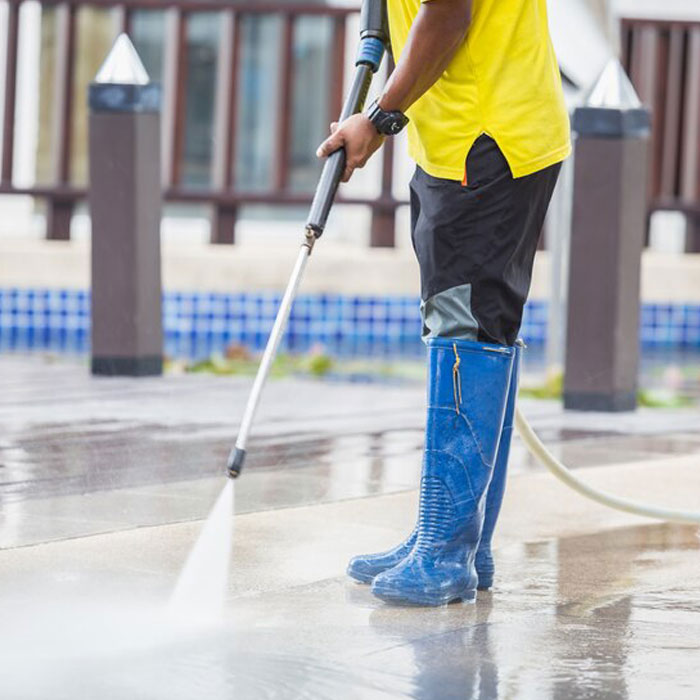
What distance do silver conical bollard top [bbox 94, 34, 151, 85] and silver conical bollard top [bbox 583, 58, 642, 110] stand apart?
186 cm

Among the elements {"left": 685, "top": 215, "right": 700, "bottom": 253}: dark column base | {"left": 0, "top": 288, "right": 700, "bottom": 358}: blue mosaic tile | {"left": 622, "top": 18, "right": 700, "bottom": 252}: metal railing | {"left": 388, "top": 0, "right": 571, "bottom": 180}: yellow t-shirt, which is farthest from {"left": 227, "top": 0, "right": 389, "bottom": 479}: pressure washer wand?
{"left": 685, "top": 215, "right": 700, "bottom": 253}: dark column base

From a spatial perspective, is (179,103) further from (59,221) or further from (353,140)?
(353,140)

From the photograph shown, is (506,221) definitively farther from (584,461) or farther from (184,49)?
(184,49)

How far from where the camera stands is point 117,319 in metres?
7.54

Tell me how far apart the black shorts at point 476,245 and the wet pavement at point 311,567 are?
1.77 ft

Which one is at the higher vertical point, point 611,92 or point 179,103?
point 179,103

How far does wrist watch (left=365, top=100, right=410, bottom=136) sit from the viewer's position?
3488 millimetres

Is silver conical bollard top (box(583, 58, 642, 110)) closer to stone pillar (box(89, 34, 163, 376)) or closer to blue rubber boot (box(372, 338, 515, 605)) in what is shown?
stone pillar (box(89, 34, 163, 376))

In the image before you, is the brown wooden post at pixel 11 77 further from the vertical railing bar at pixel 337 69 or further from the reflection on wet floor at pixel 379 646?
the reflection on wet floor at pixel 379 646

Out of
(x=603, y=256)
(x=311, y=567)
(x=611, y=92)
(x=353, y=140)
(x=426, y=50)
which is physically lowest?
(x=311, y=567)

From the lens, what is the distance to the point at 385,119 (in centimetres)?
350

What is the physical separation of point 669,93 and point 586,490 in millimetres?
7611

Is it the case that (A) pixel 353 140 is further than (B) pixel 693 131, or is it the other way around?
(B) pixel 693 131

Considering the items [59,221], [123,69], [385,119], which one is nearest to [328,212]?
[385,119]
